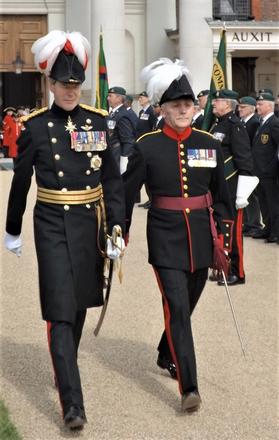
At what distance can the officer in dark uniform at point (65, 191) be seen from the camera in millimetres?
5152

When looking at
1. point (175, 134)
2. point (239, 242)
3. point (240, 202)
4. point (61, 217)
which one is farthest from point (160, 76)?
point (239, 242)

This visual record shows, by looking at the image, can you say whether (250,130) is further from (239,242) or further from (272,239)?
(239,242)

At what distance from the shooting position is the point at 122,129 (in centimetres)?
1383

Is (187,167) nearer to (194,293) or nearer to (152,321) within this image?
(194,293)

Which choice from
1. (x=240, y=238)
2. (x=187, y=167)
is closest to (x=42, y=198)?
(x=187, y=167)

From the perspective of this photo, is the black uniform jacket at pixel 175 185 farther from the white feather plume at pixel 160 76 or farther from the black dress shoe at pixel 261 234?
the black dress shoe at pixel 261 234

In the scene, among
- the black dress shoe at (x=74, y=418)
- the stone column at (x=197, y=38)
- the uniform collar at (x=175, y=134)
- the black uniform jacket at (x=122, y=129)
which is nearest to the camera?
the black dress shoe at (x=74, y=418)

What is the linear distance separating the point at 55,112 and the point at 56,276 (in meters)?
0.87

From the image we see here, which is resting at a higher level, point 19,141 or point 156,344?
point 19,141

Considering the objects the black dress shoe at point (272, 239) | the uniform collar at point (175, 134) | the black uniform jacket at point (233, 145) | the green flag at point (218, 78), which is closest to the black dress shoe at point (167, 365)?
the uniform collar at point (175, 134)

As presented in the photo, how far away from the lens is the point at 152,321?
735 centimetres

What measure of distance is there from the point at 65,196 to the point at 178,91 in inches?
33.8

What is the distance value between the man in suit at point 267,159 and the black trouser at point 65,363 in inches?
271

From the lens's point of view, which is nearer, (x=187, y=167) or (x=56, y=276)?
(x=56, y=276)
